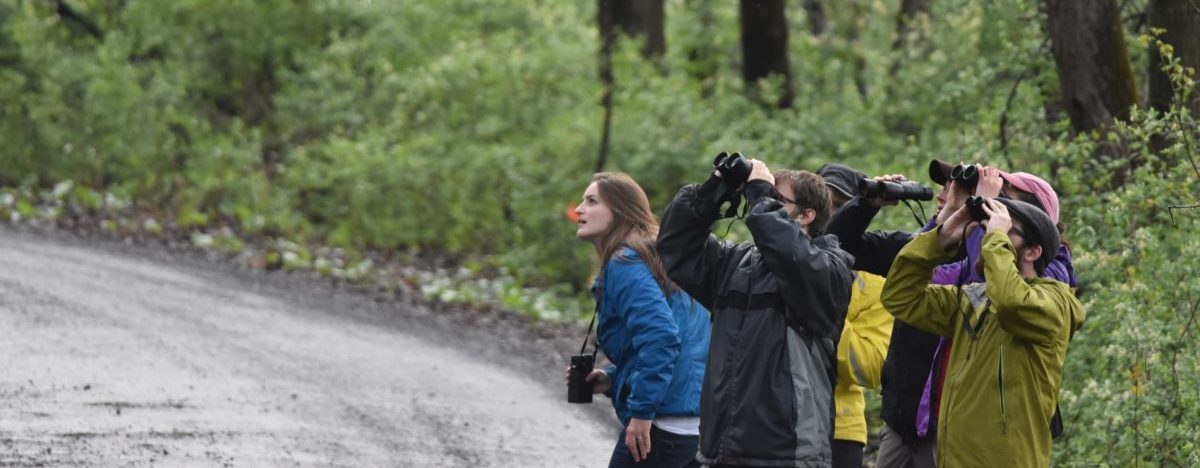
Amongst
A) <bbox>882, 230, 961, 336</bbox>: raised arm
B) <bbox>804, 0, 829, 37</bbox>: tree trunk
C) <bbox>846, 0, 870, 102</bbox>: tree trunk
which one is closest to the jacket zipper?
<bbox>882, 230, 961, 336</bbox>: raised arm

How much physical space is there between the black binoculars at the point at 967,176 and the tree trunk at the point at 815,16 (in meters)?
19.4

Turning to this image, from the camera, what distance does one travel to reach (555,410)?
11.3 meters

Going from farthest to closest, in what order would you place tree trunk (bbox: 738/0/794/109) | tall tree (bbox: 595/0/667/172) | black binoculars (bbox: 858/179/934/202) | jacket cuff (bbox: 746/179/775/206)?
tall tree (bbox: 595/0/667/172)
tree trunk (bbox: 738/0/794/109)
black binoculars (bbox: 858/179/934/202)
jacket cuff (bbox: 746/179/775/206)

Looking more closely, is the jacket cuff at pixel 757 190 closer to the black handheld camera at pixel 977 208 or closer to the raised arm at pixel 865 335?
the black handheld camera at pixel 977 208

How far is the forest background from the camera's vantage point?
16.5 m

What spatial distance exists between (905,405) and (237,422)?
5.15 meters

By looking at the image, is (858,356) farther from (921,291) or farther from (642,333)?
(642,333)

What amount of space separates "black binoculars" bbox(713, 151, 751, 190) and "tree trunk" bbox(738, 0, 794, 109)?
1363 cm

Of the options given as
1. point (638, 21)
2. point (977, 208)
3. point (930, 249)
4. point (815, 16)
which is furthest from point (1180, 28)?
point (815, 16)

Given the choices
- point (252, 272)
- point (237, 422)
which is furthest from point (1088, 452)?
point (252, 272)

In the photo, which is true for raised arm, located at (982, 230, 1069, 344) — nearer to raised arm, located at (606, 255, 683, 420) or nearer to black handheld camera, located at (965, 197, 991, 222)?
black handheld camera, located at (965, 197, 991, 222)

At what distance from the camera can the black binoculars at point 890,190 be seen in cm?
567

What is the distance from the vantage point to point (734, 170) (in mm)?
5383

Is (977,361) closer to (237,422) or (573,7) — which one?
(237,422)
